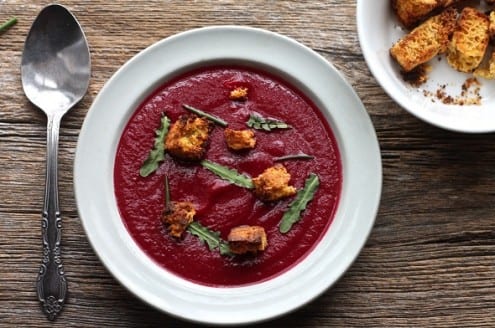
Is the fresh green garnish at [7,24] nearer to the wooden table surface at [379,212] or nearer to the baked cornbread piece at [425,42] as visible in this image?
the wooden table surface at [379,212]

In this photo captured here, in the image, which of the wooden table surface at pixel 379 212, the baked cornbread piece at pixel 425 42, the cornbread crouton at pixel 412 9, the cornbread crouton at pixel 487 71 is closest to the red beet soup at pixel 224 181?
the wooden table surface at pixel 379 212

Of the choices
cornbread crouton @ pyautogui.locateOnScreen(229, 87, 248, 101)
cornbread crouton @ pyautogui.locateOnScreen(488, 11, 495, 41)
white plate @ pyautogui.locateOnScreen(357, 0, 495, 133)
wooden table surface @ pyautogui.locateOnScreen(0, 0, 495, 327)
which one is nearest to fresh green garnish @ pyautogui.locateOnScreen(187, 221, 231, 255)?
wooden table surface @ pyautogui.locateOnScreen(0, 0, 495, 327)

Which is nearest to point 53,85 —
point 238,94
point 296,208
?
point 238,94

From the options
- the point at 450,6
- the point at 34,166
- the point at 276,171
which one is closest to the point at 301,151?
the point at 276,171

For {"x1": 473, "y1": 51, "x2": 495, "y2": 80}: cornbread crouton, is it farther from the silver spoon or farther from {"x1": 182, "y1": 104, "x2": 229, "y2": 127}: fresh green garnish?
the silver spoon

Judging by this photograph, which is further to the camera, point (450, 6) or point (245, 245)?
point (450, 6)

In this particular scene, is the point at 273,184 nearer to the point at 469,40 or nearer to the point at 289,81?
the point at 289,81

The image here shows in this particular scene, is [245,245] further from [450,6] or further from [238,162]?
[450,6]
